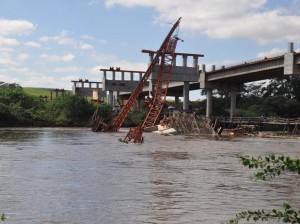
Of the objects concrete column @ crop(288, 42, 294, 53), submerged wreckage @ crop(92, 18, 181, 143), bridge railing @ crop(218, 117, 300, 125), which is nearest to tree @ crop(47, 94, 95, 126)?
submerged wreckage @ crop(92, 18, 181, 143)

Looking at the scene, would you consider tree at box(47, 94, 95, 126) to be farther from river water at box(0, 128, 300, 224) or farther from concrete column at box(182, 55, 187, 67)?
river water at box(0, 128, 300, 224)

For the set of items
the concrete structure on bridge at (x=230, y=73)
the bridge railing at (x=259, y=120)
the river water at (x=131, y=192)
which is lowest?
the river water at (x=131, y=192)

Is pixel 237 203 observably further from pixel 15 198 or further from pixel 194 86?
pixel 194 86

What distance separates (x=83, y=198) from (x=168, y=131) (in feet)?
180

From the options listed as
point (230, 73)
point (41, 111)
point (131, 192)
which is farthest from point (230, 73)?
point (131, 192)

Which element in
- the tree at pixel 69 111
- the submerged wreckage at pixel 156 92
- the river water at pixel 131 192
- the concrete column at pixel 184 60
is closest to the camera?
the river water at pixel 131 192

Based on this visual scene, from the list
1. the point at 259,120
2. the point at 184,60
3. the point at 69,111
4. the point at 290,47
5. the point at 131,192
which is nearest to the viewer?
the point at 131,192

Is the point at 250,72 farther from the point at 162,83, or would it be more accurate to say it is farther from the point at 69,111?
the point at 69,111

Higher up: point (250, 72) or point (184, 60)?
point (184, 60)

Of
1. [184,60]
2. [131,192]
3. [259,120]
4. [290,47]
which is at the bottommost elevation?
[131,192]

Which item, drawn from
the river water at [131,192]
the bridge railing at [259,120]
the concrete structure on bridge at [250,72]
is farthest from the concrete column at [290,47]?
the river water at [131,192]

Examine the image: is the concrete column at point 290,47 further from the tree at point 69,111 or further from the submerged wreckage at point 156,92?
the tree at point 69,111

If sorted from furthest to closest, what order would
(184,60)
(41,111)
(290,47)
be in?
(41,111) < (184,60) < (290,47)

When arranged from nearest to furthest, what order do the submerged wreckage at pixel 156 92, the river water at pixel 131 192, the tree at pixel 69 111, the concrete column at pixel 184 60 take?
1. the river water at pixel 131 192
2. the submerged wreckage at pixel 156 92
3. the concrete column at pixel 184 60
4. the tree at pixel 69 111
